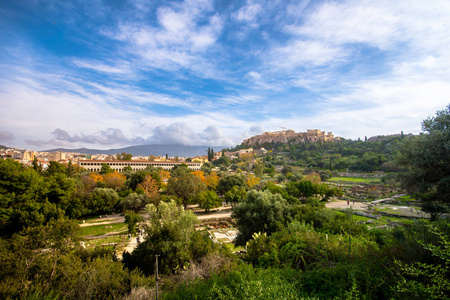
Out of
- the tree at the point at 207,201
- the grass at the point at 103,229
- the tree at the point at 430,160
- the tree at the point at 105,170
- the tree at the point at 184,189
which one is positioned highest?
the tree at the point at 430,160

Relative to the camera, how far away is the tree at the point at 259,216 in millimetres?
11500

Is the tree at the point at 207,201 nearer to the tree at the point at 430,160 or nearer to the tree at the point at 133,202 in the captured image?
the tree at the point at 133,202

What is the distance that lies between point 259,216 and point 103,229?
14.0 meters

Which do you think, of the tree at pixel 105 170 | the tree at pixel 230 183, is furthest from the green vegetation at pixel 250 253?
the tree at pixel 105 170

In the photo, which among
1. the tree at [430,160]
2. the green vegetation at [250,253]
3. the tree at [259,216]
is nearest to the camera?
the green vegetation at [250,253]

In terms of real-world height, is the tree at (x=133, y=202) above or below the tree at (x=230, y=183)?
below

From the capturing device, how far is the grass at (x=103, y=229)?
16359mm

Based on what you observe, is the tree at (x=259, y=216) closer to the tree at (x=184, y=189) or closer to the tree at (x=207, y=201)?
the tree at (x=207, y=201)

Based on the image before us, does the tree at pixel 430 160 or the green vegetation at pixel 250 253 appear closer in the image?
the green vegetation at pixel 250 253

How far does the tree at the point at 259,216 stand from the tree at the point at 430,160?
616cm

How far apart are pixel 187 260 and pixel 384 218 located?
18608 millimetres

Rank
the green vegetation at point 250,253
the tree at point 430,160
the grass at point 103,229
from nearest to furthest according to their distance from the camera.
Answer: the green vegetation at point 250,253, the tree at point 430,160, the grass at point 103,229

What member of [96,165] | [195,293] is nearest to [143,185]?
[195,293]

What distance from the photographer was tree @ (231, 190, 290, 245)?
37.7 ft
